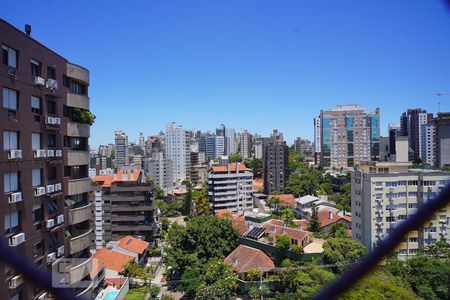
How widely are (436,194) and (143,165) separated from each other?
34.5 m

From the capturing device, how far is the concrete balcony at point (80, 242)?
548 cm

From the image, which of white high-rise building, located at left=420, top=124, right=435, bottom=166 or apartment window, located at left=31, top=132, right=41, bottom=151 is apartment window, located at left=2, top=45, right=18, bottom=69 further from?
white high-rise building, located at left=420, top=124, right=435, bottom=166

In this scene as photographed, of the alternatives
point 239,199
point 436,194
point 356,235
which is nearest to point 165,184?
point 239,199

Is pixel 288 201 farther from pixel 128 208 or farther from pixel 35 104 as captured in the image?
pixel 35 104

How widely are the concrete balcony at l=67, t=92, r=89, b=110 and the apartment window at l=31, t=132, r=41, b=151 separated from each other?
2.92ft

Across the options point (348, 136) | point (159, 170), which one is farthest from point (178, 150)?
point (348, 136)

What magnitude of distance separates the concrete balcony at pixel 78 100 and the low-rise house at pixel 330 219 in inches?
550

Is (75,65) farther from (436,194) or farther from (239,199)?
(239,199)

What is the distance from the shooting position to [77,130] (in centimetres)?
562

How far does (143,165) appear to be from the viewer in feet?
112

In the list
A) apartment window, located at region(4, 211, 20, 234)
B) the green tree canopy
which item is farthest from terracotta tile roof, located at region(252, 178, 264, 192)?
apartment window, located at region(4, 211, 20, 234)

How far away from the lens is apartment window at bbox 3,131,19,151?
12.9 ft

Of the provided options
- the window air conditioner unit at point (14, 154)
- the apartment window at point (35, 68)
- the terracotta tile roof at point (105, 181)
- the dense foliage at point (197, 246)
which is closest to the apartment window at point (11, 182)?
the window air conditioner unit at point (14, 154)

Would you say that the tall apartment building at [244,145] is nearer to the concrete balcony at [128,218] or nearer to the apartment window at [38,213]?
the concrete balcony at [128,218]
